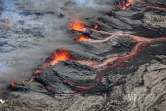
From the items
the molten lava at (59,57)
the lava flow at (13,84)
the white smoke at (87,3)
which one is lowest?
the lava flow at (13,84)

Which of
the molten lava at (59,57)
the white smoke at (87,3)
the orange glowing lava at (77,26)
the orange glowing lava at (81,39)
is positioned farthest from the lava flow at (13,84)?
the white smoke at (87,3)

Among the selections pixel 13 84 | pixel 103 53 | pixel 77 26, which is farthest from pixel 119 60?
pixel 13 84

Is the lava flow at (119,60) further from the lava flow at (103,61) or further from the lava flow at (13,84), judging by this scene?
the lava flow at (13,84)

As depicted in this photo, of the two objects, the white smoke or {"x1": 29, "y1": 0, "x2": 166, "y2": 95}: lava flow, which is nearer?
{"x1": 29, "y1": 0, "x2": 166, "y2": 95}: lava flow

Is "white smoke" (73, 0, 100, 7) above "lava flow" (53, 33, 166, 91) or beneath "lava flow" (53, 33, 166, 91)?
above

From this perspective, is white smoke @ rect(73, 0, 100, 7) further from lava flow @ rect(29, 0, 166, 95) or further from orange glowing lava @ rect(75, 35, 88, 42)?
orange glowing lava @ rect(75, 35, 88, 42)

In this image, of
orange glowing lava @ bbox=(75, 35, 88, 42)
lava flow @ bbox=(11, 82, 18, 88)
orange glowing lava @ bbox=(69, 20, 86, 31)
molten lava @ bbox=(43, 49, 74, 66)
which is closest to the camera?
lava flow @ bbox=(11, 82, 18, 88)

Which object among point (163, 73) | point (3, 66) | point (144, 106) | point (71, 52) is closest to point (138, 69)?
point (163, 73)

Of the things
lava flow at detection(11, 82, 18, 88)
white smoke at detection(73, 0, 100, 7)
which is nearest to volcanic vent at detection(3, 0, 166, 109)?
lava flow at detection(11, 82, 18, 88)

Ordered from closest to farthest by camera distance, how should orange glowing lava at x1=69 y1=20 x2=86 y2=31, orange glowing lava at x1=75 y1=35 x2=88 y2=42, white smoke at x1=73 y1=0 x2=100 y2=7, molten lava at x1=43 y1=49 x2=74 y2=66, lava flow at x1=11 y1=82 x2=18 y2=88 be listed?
lava flow at x1=11 y1=82 x2=18 y2=88 → molten lava at x1=43 y1=49 x2=74 y2=66 → orange glowing lava at x1=75 y1=35 x2=88 y2=42 → orange glowing lava at x1=69 y1=20 x2=86 y2=31 → white smoke at x1=73 y1=0 x2=100 y2=7
